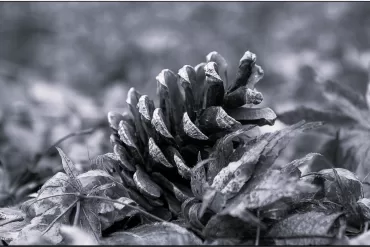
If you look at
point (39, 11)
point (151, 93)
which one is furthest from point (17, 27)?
point (151, 93)

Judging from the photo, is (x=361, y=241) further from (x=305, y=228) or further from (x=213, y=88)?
(x=213, y=88)

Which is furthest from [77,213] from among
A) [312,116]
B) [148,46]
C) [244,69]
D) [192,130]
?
[148,46]

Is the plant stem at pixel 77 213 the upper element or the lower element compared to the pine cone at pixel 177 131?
lower

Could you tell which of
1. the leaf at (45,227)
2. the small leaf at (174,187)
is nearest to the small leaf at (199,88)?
the small leaf at (174,187)

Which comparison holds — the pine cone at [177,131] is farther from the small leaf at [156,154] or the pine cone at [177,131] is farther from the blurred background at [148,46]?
the blurred background at [148,46]

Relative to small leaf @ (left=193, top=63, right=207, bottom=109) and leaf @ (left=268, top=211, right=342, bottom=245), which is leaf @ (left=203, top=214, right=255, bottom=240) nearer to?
leaf @ (left=268, top=211, right=342, bottom=245)
